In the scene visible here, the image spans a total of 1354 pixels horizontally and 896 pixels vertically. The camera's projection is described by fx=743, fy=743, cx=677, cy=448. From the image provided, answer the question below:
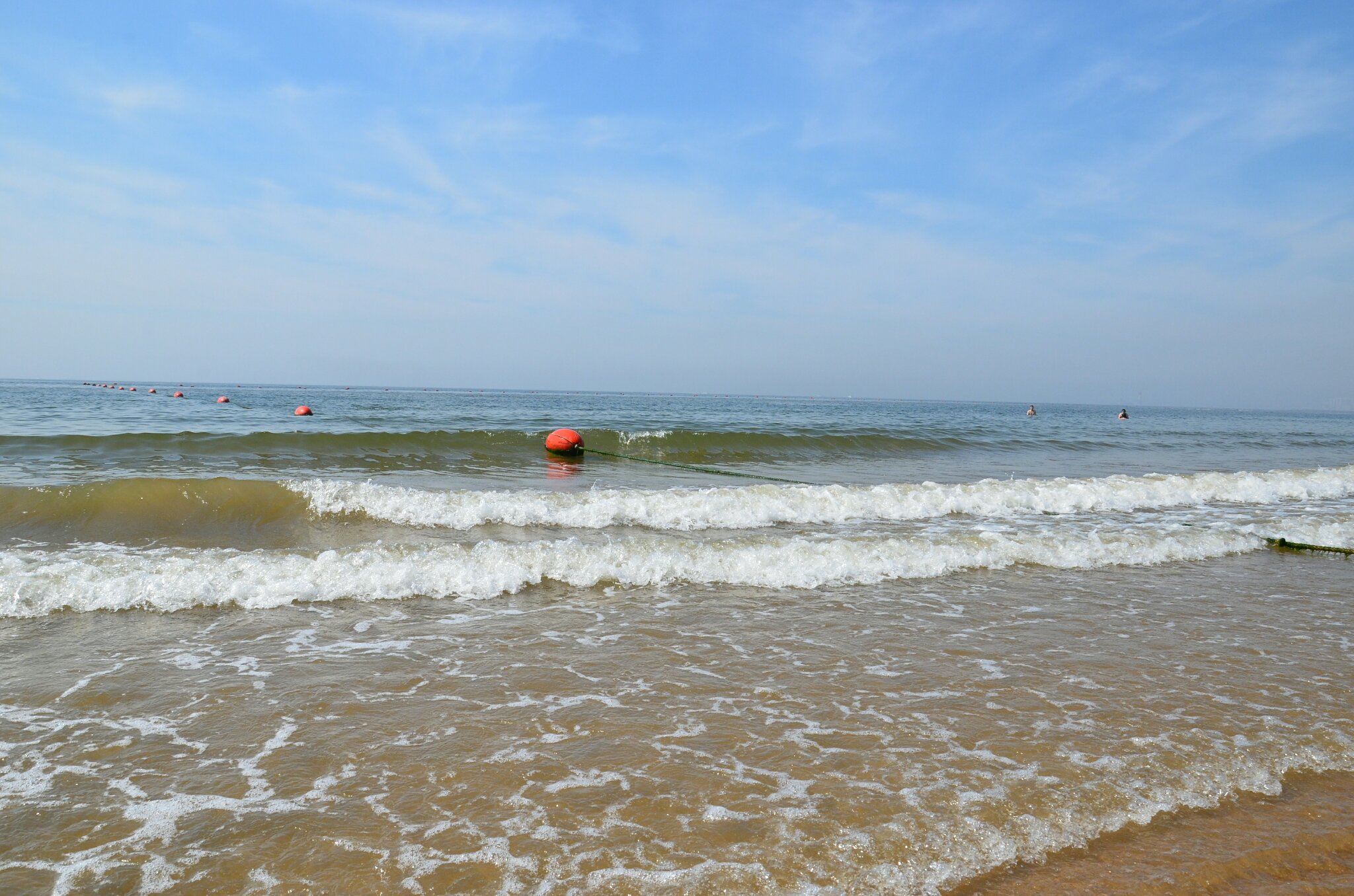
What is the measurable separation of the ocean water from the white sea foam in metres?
0.11

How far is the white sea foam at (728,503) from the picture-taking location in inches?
441

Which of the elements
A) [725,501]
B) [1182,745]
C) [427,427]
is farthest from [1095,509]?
[427,427]

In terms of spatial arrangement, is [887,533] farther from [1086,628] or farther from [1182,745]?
[1182,745]

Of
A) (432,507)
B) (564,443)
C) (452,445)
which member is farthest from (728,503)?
(452,445)

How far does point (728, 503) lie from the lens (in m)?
12.1

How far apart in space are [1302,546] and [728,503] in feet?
27.0

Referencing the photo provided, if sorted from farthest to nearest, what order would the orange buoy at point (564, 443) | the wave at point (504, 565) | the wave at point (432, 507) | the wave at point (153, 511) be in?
the orange buoy at point (564, 443)
the wave at point (432, 507)
the wave at point (153, 511)
the wave at point (504, 565)

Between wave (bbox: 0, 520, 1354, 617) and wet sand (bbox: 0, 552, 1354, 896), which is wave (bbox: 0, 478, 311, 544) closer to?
wave (bbox: 0, 520, 1354, 617)

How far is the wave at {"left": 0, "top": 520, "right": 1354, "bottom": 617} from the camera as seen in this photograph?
6773 millimetres

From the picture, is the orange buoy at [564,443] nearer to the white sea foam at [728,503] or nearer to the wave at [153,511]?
the white sea foam at [728,503]

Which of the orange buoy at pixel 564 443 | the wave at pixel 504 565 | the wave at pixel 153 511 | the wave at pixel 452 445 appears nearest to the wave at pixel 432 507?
the wave at pixel 153 511

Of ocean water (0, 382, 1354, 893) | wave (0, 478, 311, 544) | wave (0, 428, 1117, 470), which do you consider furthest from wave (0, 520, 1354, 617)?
wave (0, 428, 1117, 470)

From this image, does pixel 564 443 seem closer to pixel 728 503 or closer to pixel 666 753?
pixel 728 503

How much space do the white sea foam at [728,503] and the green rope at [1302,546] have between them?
3419 mm
